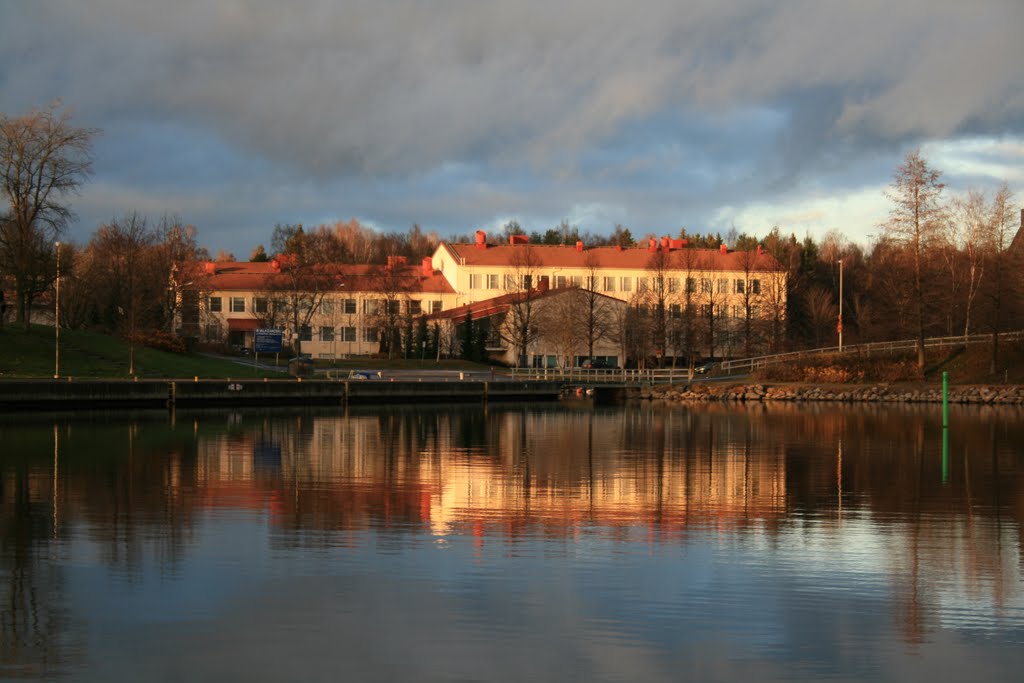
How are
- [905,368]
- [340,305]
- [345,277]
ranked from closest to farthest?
1. [905,368]
2. [345,277]
3. [340,305]

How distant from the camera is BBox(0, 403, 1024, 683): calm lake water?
33.7 feet

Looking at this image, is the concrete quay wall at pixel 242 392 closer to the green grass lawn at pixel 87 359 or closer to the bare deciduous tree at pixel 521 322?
the green grass lawn at pixel 87 359

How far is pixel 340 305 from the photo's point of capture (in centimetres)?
10644

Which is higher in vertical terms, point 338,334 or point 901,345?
point 338,334

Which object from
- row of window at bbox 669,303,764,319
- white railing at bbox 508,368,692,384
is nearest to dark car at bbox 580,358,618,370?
row of window at bbox 669,303,764,319

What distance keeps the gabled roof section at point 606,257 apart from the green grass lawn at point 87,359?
44.6m

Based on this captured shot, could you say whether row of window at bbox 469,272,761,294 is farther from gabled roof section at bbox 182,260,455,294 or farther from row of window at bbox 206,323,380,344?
row of window at bbox 206,323,380,344

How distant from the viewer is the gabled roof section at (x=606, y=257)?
4387 inches

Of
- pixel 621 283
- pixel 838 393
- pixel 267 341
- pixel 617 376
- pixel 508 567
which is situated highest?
pixel 621 283

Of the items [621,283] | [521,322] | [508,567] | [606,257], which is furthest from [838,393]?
[508,567]

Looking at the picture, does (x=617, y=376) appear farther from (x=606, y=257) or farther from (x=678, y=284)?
(x=606, y=257)

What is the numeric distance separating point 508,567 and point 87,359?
5365 centimetres

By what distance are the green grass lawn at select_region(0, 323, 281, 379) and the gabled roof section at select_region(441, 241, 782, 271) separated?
44.6 metres

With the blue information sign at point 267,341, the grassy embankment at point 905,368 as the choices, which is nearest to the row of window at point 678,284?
the grassy embankment at point 905,368
